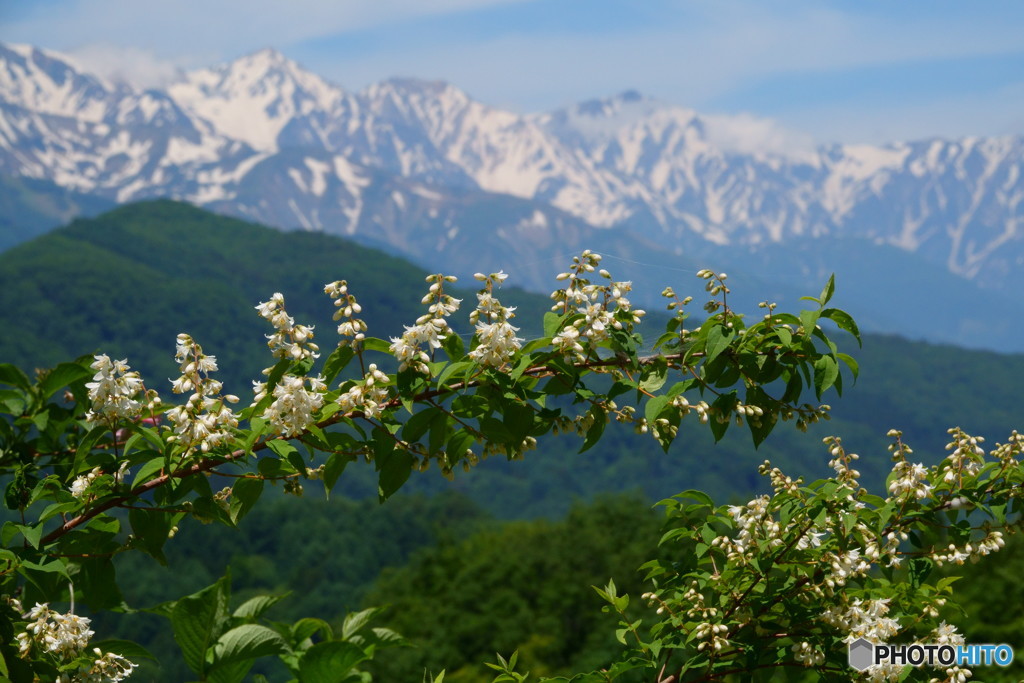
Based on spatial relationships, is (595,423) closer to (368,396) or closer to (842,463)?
(368,396)

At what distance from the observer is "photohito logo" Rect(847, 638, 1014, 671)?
9.48 feet

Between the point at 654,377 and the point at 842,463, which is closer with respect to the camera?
the point at 654,377

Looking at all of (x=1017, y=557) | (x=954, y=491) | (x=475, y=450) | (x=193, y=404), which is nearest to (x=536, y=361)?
(x=475, y=450)

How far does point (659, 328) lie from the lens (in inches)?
119

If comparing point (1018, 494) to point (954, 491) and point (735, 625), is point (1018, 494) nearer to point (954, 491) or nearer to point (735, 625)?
point (954, 491)

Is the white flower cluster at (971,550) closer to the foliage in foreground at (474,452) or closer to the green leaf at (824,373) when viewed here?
the foliage in foreground at (474,452)

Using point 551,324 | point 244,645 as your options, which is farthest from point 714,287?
point 244,645

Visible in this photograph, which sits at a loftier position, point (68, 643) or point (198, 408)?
point (198, 408)

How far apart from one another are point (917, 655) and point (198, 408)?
2.42 m

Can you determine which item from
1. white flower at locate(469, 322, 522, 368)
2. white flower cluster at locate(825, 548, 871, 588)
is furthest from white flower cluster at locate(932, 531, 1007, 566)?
white flower at locate(469, 322, 522, 368)

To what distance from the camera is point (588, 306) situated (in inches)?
105

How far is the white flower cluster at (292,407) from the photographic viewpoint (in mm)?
2465

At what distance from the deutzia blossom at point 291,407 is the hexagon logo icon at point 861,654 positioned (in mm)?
1767

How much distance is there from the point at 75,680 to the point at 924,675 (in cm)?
260
